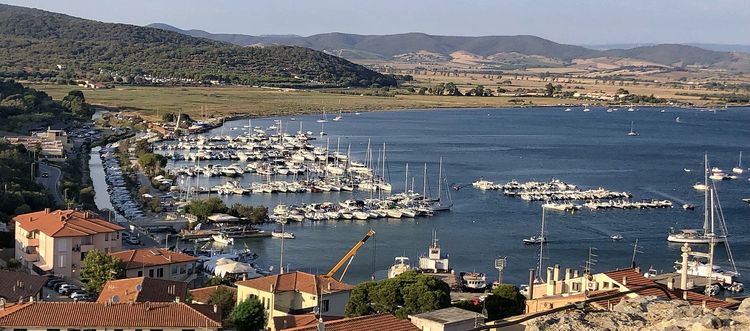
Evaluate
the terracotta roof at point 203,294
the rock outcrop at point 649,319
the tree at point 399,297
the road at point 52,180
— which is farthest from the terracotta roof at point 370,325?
the road at point 52,180

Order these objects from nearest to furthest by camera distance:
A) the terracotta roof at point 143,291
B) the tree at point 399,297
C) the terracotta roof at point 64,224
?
the terracotta roof at point 143,291 → the tree at point 399,297 → the terracotta roof at point 64,224

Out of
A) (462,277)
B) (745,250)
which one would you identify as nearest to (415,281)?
(462,277)

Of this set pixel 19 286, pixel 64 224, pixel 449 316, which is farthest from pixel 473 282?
pixel 449 316

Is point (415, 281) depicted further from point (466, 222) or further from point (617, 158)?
point (617, 158)

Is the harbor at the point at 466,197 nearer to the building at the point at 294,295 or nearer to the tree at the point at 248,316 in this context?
the building at the point at 294,295

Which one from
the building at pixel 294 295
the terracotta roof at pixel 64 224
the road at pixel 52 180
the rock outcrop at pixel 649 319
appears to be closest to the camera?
the rock outcrop at pixel 649 319

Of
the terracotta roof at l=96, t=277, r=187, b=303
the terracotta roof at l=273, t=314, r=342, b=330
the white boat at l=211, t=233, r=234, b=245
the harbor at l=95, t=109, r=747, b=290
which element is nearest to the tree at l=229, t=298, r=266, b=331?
the terracotta roof at l=273, t=314, r=342, b=330

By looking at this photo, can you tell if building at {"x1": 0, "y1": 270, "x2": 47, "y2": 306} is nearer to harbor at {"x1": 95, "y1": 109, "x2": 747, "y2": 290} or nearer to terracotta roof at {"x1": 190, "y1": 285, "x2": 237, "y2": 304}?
terracotta roof at {"x1": 190, "y1": 285, "x2": 237, "y2": 304}

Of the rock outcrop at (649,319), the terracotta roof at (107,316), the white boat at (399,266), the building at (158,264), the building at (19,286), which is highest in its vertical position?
the rock outcrop at (649,319)
